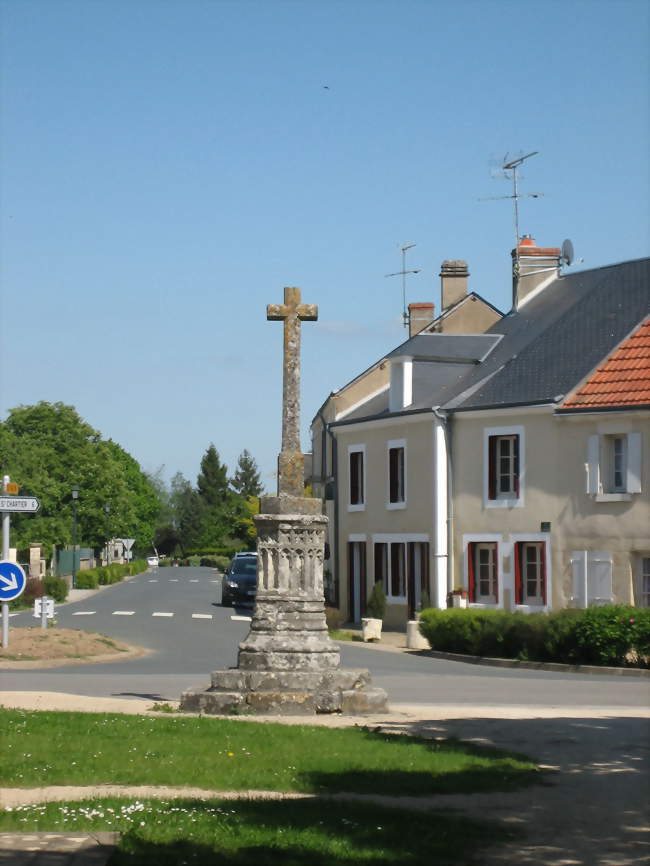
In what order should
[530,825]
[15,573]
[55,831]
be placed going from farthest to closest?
1. [15,573]
2. [530,825]
3. [55,831]

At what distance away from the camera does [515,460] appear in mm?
32844

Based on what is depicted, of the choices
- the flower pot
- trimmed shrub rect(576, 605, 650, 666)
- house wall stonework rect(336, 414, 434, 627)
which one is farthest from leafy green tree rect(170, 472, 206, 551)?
trimmed shrub rect(576, 605, 650, 666)

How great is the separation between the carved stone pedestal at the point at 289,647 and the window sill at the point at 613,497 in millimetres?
16042

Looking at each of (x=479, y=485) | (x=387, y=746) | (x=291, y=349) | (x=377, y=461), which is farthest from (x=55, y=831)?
(x=377, y=461)

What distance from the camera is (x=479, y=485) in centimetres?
3350

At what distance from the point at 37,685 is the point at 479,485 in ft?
54.0

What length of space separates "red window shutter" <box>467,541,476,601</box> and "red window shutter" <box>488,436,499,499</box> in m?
1.41

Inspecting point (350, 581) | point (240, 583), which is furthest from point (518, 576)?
point (240, 583)

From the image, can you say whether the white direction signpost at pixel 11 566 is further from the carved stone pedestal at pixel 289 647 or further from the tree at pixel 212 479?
the tree at pixel 212 479

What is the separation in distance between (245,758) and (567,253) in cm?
3065

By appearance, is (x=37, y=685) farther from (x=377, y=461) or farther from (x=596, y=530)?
(x=377, y=461)

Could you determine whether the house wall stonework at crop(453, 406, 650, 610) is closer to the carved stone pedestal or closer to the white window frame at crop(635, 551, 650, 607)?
the white window frame at crop(635, 551, 650, 607)

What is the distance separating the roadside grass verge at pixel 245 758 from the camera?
9266 millimetres

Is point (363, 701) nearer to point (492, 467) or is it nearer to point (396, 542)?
point (492, 467)
